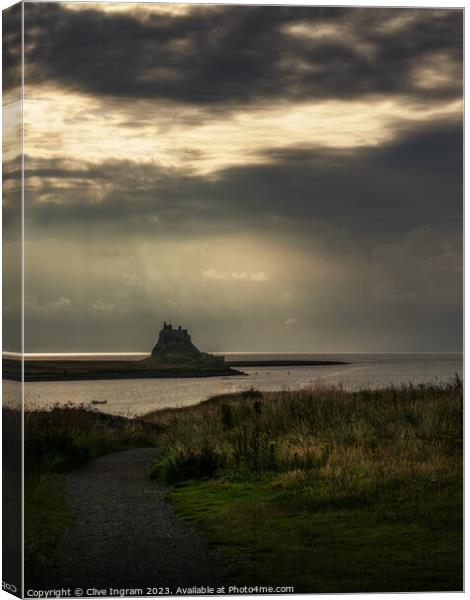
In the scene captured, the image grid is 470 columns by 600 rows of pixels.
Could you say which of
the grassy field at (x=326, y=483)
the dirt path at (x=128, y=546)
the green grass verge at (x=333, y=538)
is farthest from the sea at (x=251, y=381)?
the green grass verge at (x=333, y=538)

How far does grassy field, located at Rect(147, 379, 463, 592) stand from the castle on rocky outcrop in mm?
691

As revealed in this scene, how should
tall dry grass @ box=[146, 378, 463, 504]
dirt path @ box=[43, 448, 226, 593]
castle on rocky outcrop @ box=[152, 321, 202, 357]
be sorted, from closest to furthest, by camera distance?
1. dirt path @ box=[43, 448, 226, 593]
2. castle on rocky outcrop @ box=[152, 321, 202, 357]
3. tall dry grass @ box=[146, 378, 463, 504]

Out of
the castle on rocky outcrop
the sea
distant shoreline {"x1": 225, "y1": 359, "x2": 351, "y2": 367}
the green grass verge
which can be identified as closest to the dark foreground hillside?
the green grass verge

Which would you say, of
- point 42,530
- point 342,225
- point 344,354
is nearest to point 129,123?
point 342,225

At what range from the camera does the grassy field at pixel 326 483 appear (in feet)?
34.8

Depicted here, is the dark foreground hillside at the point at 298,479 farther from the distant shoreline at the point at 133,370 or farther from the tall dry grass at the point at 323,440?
the distant shoreline at the point at 133,370

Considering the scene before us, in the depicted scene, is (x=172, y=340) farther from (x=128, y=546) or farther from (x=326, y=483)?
(x=326, y=483)

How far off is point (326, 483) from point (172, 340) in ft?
7.55

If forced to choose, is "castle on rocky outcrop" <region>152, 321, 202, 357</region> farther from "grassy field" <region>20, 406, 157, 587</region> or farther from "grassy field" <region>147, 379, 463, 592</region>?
"grassy field" <region>20, 406, 157, 587</region>

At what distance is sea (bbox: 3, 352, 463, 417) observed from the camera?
1117cm

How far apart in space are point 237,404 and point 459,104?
4.12m

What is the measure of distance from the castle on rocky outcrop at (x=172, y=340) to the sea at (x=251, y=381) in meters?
0.24

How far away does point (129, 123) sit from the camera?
11.0 meters

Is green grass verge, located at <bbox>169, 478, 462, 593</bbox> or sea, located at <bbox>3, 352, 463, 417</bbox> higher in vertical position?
sea, located at <bbox>3, 352, 463, 417</bbox>
